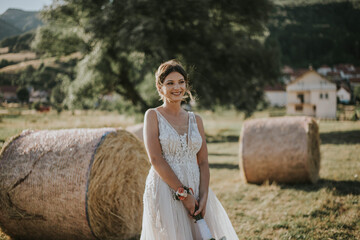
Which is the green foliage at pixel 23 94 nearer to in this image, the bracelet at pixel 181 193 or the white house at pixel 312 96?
the bracelet at pixel 181 193

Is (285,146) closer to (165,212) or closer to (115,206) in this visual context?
(115,206)

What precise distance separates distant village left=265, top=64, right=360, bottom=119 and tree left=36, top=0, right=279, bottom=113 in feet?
14.1

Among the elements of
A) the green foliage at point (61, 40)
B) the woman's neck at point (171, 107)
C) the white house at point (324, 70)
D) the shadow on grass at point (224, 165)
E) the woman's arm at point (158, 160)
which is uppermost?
the green foliage at point (61, 40)

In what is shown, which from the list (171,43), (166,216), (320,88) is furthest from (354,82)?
(166,216)

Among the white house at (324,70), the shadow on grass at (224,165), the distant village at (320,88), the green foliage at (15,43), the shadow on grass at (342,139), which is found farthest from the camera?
the white house at (324,70)

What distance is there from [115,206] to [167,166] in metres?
2.19

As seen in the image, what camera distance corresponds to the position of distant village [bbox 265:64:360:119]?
880 inches

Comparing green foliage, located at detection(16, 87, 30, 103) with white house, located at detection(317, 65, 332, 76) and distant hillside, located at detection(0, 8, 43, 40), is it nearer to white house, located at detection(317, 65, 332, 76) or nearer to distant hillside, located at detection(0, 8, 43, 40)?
distant hillside, located at detection(0, 8, 43, 40)

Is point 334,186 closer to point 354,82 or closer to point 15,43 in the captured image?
point 15,43

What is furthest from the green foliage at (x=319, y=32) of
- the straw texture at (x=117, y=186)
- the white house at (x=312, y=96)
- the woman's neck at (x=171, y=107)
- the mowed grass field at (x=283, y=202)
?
the woman's neck at (x=171, y=107)

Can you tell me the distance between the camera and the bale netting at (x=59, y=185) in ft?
12.0

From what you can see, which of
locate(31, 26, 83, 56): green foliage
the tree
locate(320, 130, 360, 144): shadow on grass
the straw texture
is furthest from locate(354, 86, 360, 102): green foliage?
locate(31, 26, 83, 56): green foliage

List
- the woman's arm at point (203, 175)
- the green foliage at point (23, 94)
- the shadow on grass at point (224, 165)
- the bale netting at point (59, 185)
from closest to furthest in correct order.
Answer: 1. the woman's arm at point (203, 175)
2. the bale netting at point (59, 185)
3. the green foliage at point (23, 94)
4. the shadow on grass at point (224, 165)

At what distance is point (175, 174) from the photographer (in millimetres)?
2502
